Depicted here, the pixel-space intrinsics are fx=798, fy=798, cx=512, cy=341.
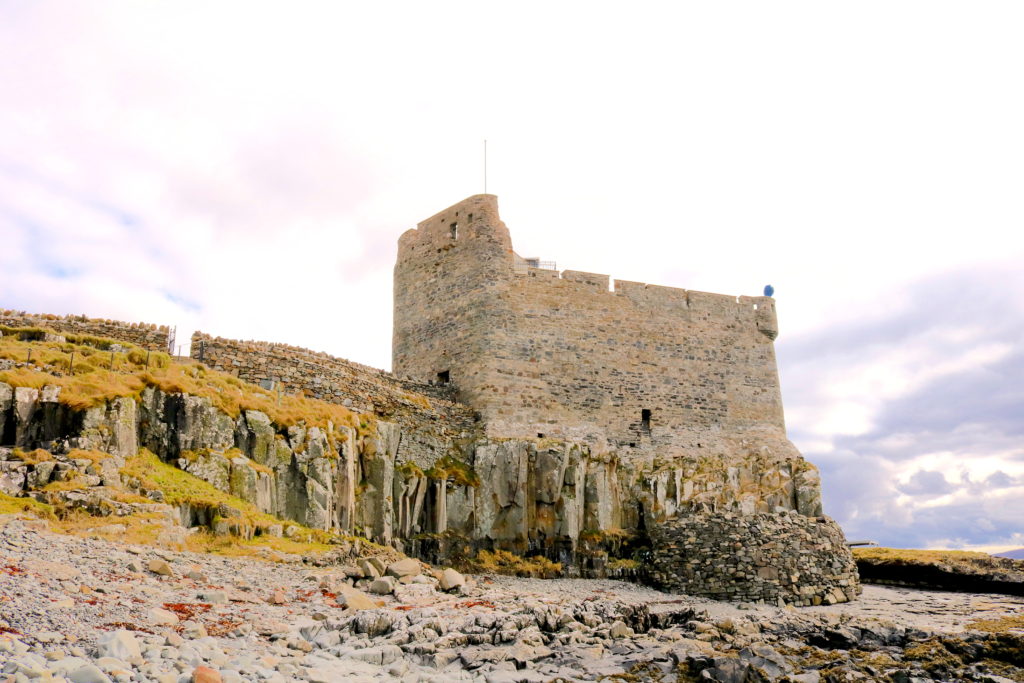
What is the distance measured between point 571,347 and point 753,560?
10885 millimetres

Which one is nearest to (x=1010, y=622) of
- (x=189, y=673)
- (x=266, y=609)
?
(x=266, y=609)

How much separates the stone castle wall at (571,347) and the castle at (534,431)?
0.07 meters

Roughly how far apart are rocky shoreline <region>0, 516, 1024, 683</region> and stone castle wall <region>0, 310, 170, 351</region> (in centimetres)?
995

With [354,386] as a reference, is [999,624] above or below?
below

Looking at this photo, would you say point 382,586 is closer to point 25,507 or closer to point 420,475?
point 25,507

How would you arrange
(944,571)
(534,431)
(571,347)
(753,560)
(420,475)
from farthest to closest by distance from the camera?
1. (944,571)
2. (571,347)
3. (534,431)
4. (753,560)
5. (420,475)

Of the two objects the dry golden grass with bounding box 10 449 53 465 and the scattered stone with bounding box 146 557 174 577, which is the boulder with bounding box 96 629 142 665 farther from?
the dry golden grass with bounding box 10 449 53 465

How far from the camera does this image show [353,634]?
13.9m

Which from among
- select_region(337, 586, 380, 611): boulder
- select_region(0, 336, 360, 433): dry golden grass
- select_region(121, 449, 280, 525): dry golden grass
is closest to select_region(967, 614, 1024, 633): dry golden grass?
select_region(337, 586, 380, 611): boulder

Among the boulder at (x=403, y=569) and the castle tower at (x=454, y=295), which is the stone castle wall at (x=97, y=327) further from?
the castle tower at (x=454, y=295)

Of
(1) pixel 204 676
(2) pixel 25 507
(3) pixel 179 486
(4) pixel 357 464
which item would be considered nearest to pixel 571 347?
(4) pixel 357 464

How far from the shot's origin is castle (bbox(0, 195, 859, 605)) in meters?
22.3

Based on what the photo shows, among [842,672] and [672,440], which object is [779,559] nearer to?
[672,440]

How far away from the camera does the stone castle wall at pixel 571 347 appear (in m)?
31.8
